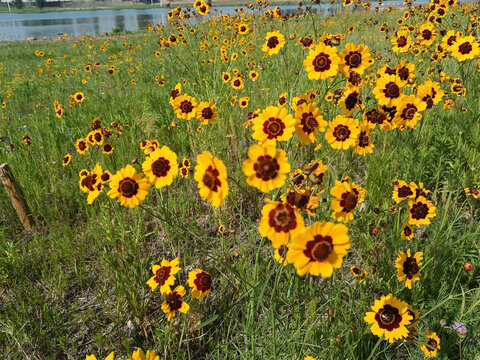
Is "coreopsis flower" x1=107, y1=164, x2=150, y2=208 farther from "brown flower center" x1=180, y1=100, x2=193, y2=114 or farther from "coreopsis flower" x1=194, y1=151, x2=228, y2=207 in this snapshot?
"brown flower center" x1=180, y1=100, x2=193, y2=114

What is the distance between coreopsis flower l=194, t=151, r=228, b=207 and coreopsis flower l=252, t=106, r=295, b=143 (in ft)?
0.68

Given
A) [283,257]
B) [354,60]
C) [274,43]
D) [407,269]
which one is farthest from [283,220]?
[274,43]

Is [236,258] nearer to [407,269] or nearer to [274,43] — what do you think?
[407,269]

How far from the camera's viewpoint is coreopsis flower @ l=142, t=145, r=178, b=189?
4.17 ft

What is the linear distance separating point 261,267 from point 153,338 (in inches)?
30.5

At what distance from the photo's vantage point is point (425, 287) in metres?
1.70

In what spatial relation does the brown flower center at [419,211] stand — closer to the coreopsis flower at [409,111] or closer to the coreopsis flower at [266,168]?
the coreopsis flower at [409,111]

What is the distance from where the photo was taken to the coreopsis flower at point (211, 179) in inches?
39.7

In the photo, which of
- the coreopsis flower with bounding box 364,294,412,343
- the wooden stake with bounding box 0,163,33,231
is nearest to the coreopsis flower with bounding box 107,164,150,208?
the coreopsis flower with bounding box 364,294,412,343

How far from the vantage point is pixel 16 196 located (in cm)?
249

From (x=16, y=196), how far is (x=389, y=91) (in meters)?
2.89

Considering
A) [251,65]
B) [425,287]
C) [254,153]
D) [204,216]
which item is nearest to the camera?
[254,153]

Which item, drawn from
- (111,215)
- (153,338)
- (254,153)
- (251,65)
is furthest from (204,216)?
(251,65)

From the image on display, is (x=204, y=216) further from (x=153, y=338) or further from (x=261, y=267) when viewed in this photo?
(x=153, y=338)
